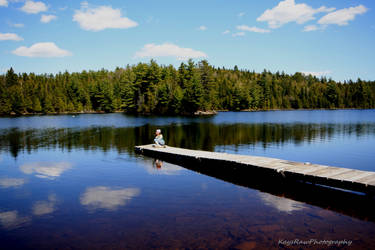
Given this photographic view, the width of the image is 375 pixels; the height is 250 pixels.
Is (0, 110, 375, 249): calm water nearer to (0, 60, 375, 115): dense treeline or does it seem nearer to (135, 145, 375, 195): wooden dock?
(135, 145, 375, 195): wooden dock

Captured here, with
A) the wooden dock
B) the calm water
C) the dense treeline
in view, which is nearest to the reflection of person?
the calm water

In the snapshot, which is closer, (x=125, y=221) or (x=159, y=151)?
(x=125, y=221)

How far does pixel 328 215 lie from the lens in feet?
37.0

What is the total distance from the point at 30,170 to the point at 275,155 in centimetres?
1840

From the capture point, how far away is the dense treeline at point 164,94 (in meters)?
109

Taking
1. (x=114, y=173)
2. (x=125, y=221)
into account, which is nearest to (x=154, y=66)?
(x=114, y=173)

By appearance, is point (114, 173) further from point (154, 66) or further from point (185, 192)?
point (154, 66)

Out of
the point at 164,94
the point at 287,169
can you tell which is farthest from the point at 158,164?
the point at 164,94

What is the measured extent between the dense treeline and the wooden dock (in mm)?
81553

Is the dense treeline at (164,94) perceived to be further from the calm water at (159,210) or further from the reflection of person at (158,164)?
the calm water at (159,210)

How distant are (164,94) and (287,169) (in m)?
93.9

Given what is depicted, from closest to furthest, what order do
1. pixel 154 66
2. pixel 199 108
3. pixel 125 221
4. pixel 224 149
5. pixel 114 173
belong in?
→ 1. pixel 125 221
2. pixel 114 173
3. pixel 224 149
4. pixel 199 108
5. pixel 154 66

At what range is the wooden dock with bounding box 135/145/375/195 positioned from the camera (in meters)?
12.7

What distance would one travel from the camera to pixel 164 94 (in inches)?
4225
